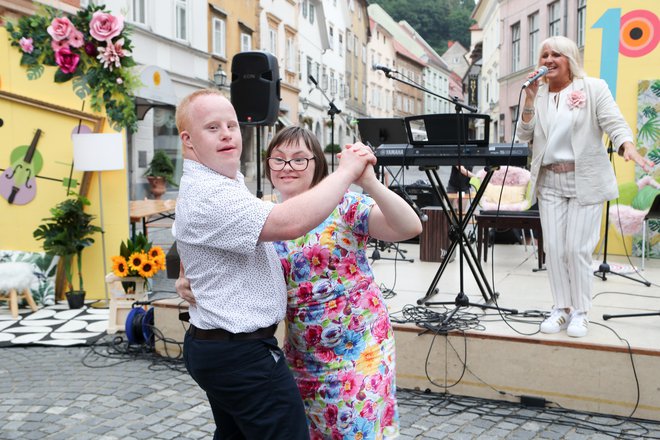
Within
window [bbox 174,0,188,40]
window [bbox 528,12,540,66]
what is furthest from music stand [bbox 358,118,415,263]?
window [bbox 528,12,540,66]

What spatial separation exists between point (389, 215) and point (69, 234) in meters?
5.02

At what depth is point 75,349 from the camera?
4945mm

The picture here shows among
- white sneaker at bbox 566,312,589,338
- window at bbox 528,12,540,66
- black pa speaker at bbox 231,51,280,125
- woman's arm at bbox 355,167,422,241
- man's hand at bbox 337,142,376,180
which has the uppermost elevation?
window at bbox 528,12,540,66

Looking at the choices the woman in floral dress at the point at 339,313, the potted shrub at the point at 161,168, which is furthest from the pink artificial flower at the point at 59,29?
the potted shrub at the point at 161,168

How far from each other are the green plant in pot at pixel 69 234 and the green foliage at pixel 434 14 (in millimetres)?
61006

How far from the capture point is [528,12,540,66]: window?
25562mm

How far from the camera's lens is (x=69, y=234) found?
6.25m

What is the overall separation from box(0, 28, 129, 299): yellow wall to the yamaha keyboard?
3.21 metres

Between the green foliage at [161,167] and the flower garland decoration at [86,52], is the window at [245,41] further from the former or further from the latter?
the flower garland decoration at [86,52]

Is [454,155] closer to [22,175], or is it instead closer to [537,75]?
[537,75]

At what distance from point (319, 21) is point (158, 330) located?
3070cm

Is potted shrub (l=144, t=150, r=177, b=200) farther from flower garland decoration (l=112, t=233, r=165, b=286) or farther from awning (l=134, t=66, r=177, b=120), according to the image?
flower garland decoration (l=112, t=233, r=165, b=286)

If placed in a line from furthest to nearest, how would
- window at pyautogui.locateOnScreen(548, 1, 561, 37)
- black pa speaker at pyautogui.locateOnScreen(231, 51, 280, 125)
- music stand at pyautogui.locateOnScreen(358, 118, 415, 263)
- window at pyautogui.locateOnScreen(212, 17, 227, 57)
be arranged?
1. window at pyautogui.locateOnScreen(548, 1, 561, 37)
2. window at pyautogui.locateOnScreen(212, 17, 227, 57)
3. music stand at pyautogui.locateOnScreen(358, 118, 415, 263)
4. black pa speaker at pyautogui.locateOnScreen(231, 51, 280, 125)

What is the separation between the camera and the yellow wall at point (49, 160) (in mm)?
6309
